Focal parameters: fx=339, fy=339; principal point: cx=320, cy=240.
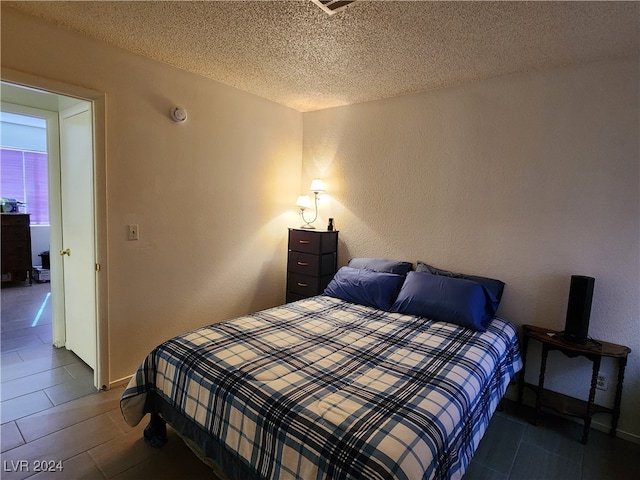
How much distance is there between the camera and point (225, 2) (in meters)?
1.76

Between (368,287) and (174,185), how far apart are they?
180 cm

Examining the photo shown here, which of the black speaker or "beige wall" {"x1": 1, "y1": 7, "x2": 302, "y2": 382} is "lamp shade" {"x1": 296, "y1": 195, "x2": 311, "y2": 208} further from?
the black speaker

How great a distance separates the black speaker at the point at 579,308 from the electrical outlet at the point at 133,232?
3.06 metres

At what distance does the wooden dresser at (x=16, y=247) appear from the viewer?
512 cm

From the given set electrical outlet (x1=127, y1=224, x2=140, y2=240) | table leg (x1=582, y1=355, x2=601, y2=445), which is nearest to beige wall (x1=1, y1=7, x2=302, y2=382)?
electrical outlet (x1=127, y1=224, x2=140, y2=240)

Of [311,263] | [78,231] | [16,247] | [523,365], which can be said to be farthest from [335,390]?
[16,247]

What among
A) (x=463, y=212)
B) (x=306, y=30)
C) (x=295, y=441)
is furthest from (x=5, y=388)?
(x=463, y=212)

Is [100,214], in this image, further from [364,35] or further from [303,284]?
[364,35]

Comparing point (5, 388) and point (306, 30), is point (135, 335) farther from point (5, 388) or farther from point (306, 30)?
point (306, 30)

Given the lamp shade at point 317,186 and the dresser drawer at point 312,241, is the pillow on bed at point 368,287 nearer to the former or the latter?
the dresser drawer at point 312,241

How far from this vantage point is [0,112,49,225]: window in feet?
18.2

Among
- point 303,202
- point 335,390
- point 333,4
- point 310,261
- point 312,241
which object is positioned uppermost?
point 333,4

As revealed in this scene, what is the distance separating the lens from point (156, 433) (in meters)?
1.99

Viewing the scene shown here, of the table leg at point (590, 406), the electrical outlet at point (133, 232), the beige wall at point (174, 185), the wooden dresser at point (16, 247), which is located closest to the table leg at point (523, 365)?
the table leg at point (590, 406)
